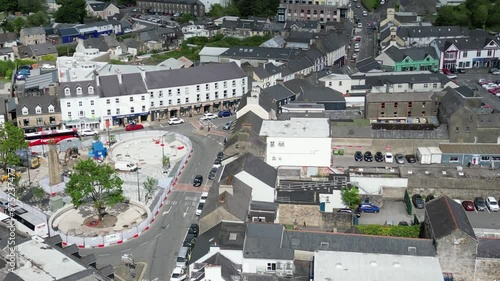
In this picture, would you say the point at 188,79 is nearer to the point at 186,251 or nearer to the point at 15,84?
the point at 15,84

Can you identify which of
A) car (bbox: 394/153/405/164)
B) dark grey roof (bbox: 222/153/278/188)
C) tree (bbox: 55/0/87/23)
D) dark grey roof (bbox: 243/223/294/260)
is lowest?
car (bbox: 394/153/405/164)

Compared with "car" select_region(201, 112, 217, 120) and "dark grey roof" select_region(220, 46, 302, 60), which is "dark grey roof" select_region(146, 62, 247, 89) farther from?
"dark grey roof" select_region(220, 46, 302, 60)

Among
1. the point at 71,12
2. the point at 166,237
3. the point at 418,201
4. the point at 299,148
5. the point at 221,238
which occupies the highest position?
the point at 71,12

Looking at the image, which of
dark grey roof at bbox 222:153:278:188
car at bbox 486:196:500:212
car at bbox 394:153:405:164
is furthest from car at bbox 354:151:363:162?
car at bbox 486:196:500:212

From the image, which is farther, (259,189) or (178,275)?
(259,189)

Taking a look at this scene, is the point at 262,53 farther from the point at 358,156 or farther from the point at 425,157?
the point at 425,157

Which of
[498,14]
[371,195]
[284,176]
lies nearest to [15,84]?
[284,176]

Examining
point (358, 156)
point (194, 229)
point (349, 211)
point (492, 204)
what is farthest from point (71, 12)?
point (492, 204)
